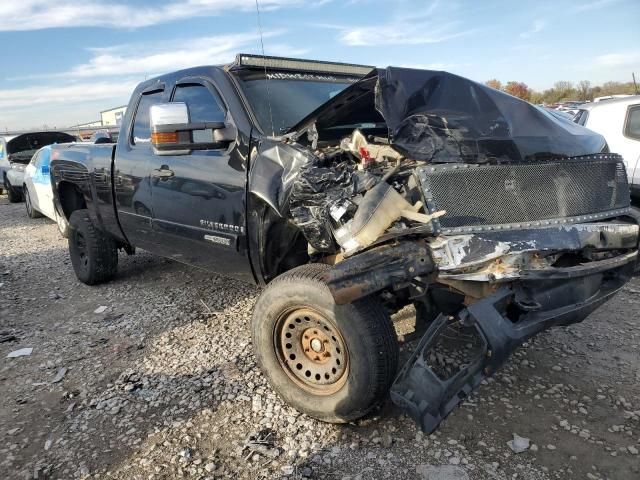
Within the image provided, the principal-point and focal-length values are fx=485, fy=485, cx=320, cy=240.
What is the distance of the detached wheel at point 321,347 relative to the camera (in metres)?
2.37

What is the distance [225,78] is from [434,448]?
2723 mm

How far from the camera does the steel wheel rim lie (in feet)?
8.35

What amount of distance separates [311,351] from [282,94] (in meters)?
1.91

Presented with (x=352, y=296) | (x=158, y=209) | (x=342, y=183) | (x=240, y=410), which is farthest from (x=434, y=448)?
(x=158, y=209)

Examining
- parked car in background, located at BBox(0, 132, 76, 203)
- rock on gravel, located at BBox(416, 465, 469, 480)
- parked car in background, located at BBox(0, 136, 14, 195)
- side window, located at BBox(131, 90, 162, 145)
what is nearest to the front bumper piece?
rock on gravel, located at BBox(416, 465, 469, 480)

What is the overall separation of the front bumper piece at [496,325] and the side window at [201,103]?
2184mm

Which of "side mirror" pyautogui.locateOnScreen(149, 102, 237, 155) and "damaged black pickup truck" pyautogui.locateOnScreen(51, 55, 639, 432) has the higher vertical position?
"side mirror" pyautogui.locateOnScreen(149, 102, 237, 155)

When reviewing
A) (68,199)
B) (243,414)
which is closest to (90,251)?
(68,199)

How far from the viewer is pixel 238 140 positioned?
3.20 m

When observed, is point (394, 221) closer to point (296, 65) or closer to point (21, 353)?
point (296, 65)

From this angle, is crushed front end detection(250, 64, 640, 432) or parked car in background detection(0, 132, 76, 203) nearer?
crushed front end detection(250, 64, 640, 432)

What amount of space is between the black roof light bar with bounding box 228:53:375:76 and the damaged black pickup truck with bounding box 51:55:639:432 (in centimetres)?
3

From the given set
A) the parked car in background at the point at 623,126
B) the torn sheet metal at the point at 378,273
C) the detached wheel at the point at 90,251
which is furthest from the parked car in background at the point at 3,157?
the torn sheet metal at the point at 378,273

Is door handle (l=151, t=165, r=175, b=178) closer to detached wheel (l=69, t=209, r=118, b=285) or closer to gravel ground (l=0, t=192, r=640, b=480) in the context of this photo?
gravel ground (l=0, t=192, r=640, b=480)
